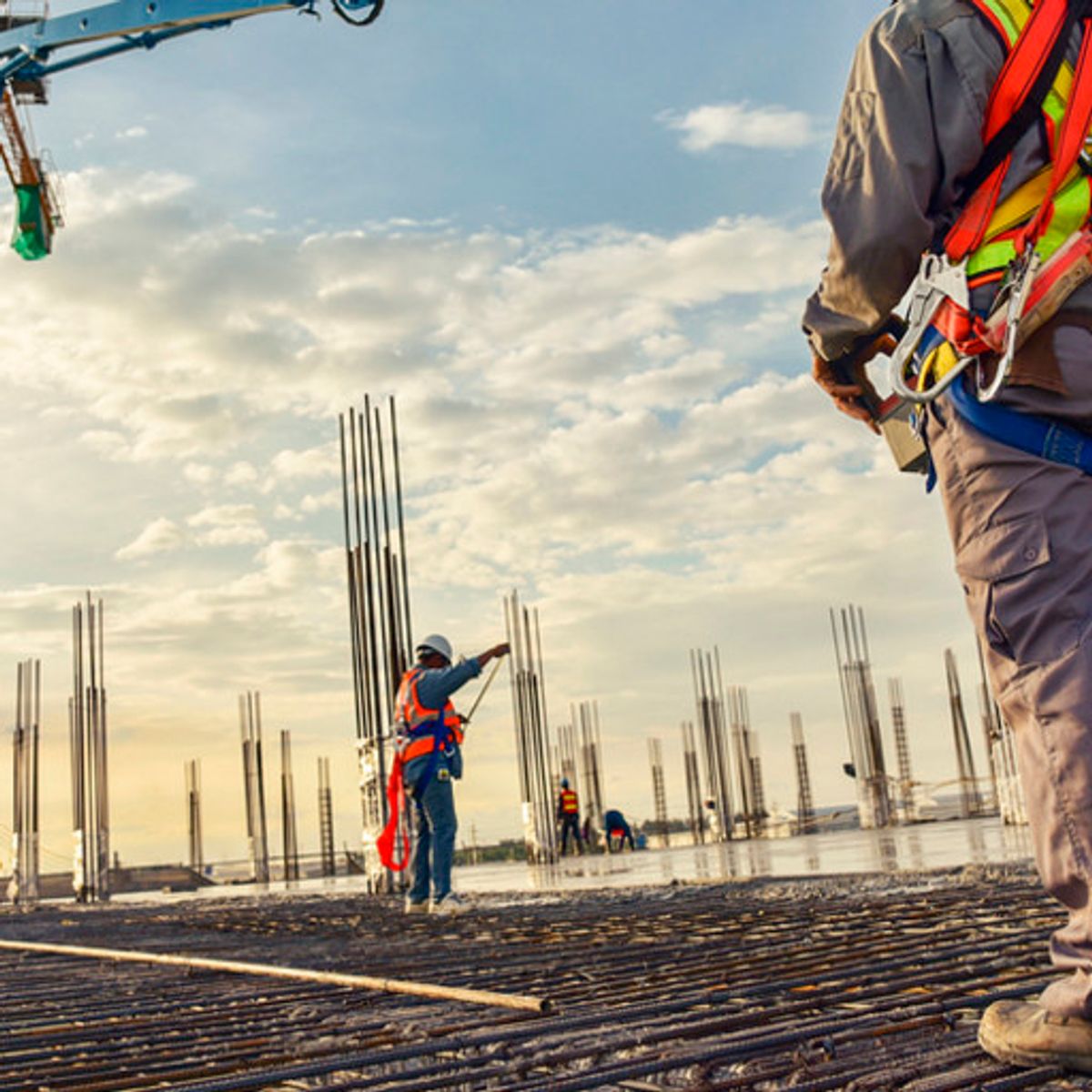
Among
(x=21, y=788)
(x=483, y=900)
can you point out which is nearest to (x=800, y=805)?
(x=21, y=788)

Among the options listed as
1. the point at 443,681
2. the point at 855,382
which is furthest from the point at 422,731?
the point at 855,382

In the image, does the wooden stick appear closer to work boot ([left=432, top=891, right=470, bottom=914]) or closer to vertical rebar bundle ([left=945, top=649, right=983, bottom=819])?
work boot ([left=432, top=891, right=470, bottom=914])

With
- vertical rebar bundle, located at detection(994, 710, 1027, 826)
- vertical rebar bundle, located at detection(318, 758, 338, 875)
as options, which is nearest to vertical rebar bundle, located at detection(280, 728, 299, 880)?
vertical rebar bundle, located at detection(318, 758, 338, 875)

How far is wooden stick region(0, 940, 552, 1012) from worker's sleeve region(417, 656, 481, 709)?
2288 millimetres

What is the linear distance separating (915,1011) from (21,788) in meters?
21.6

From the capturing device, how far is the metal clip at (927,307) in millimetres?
2086

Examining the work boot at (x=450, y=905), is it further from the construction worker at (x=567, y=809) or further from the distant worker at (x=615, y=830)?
the distant worker at (x=615, y=830)

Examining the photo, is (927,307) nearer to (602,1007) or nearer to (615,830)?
(602,1007)

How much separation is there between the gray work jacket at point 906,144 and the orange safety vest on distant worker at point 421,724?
215 inches

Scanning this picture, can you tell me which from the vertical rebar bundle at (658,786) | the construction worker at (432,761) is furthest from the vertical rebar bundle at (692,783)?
the construction worker at (432,761)

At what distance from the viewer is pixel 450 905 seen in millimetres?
7117

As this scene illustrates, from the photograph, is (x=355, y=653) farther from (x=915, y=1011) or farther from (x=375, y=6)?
(x=915, y=1011)

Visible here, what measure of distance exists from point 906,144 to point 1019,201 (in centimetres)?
20

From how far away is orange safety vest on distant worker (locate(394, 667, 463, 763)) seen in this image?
7.36 metres
